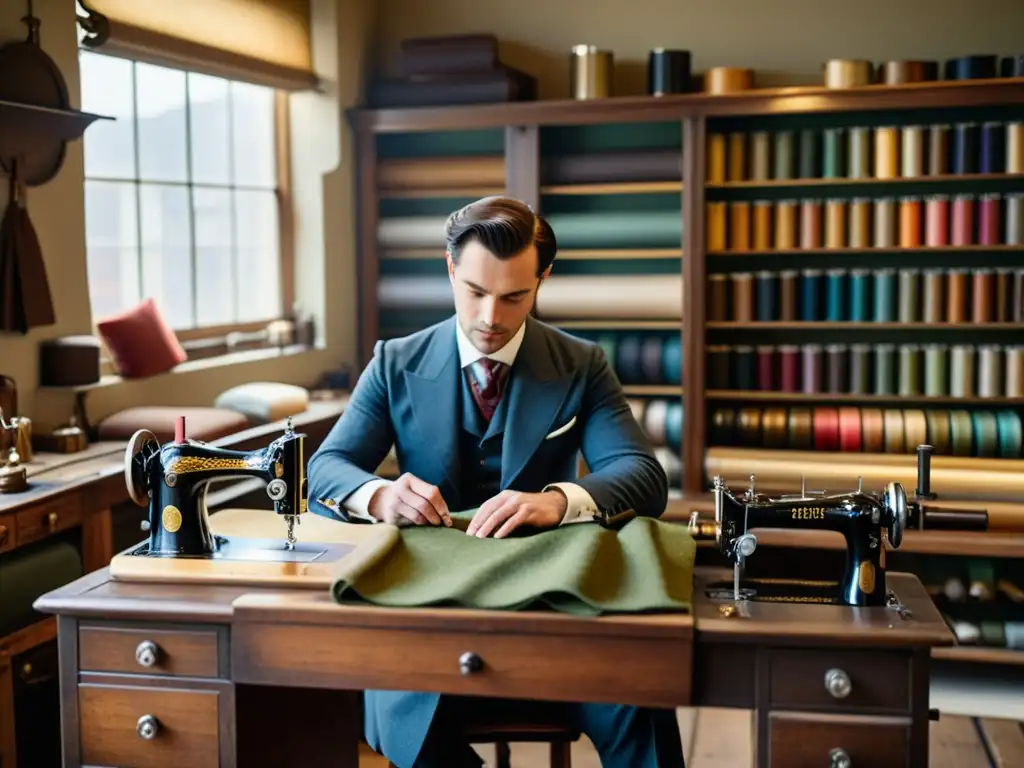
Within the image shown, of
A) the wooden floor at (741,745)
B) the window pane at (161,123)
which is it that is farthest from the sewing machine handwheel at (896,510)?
the window pane at (161,123)

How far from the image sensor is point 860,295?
5.35 meters

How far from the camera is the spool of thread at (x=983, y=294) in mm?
5176

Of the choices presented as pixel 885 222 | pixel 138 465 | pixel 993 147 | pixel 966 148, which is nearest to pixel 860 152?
pixel 885 222

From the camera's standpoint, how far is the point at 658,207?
5.85 metres

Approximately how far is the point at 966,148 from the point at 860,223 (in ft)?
1.68

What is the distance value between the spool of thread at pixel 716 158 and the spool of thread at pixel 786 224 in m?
0.29

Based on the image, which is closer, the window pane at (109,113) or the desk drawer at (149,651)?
the desk drawer at (149,651)

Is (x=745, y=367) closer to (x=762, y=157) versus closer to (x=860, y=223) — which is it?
(x=860, y=223)

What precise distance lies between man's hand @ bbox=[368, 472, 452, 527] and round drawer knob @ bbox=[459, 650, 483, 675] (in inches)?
16.1

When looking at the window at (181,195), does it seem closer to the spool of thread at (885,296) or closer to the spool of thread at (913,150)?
the spool of thread at (885,296)

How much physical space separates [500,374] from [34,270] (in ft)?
5.94

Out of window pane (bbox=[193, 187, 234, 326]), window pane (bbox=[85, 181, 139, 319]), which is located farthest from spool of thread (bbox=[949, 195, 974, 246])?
window pane (bbox=[85, 181, 139, 319])

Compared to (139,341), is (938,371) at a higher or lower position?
lower

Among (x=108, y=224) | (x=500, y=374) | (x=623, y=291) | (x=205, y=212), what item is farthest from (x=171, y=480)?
(x=623, y=291)
